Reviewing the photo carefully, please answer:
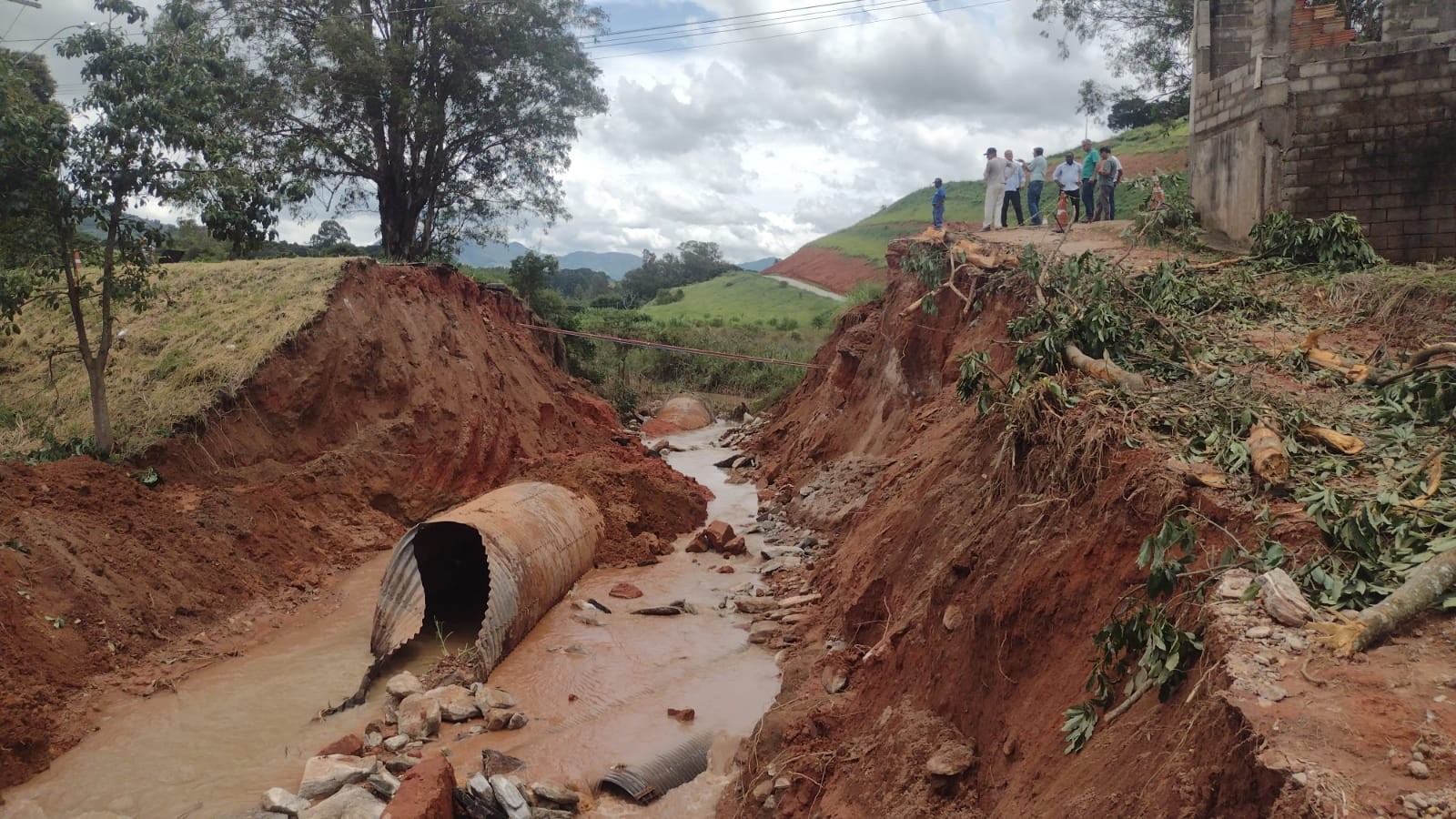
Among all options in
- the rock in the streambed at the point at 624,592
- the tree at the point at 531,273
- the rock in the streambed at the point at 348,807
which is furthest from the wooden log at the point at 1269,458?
the tree at the point at 531,273

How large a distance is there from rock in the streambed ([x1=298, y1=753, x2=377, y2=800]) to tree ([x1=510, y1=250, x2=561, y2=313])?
856 inches

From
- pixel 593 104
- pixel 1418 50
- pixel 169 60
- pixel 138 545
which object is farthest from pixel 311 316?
pixel 1418 50

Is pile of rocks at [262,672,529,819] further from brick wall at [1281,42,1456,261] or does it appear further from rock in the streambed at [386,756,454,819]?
brick wall at [1281,42,1456,261]

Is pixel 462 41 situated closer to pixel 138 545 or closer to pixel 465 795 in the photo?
pixel 138 545

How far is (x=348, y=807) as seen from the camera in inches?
279

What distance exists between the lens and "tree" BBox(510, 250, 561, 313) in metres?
28.7

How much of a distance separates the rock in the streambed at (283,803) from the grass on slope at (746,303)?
39.9m

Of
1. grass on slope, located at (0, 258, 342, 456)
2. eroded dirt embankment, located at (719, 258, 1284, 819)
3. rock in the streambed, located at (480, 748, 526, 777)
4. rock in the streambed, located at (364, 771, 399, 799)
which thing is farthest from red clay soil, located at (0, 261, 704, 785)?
eroded dirt embankment, located at (719, 258, 1284, 819)

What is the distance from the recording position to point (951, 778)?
19.0 ft

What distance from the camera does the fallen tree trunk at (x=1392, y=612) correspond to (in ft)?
12.9

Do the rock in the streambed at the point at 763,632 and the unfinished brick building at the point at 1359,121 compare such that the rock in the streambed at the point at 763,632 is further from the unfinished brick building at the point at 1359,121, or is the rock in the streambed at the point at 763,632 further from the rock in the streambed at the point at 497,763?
the unfinished brick building at the point at 1359,121

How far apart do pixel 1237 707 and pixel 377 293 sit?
16045 millimetres

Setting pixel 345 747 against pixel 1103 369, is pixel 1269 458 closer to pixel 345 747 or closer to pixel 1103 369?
pixel 1103 369

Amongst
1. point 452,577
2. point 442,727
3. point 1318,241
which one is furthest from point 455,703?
point 1318,241
